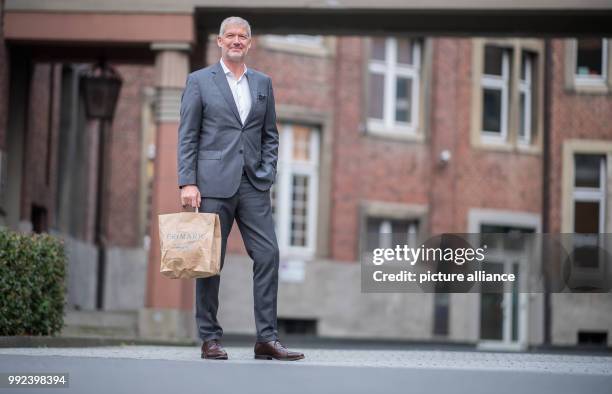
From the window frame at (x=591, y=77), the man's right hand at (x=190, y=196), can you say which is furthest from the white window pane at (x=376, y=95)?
the man's right hand at (x=190, y=196)

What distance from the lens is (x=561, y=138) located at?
107 feet

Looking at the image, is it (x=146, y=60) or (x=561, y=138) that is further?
(x=561, y=138)

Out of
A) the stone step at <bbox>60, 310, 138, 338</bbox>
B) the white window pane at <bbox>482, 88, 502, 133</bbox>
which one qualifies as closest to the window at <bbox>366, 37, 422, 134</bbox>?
the white window pane at <bbox>482, 88, 502, 133</bbox>

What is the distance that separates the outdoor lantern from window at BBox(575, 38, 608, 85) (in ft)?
54.4

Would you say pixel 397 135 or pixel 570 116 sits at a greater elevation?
pixel 570 116

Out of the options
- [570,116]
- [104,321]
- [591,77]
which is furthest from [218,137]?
[591,77]

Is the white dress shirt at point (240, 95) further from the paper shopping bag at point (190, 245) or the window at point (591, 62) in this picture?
the window at point (591, 62)

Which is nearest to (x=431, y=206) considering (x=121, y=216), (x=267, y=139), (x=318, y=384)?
(x=121, y=216)

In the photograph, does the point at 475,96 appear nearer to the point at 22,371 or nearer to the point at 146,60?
the point at 146,60

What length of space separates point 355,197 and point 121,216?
5.30m

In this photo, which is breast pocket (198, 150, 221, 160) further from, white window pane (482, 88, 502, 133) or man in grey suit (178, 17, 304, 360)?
white window pane (482, 88, 502, 133)

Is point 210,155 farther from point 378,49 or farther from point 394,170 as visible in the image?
point 378,49

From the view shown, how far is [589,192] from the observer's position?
107ft

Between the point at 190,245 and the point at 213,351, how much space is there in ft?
2.26
